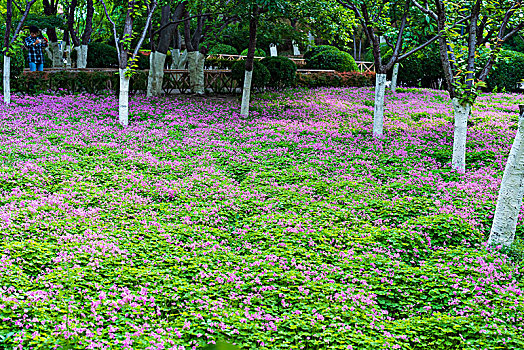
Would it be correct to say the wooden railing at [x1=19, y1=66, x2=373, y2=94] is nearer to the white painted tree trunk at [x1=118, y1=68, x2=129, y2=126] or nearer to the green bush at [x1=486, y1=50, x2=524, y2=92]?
the white painted tree trunk at [x1=118, y1=68, x2=129, y2=126]

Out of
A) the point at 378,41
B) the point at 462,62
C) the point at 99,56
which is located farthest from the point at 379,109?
the point at 99,56

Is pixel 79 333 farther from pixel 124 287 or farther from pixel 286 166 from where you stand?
pixel 286 166

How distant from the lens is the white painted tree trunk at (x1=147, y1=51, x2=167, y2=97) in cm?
2094

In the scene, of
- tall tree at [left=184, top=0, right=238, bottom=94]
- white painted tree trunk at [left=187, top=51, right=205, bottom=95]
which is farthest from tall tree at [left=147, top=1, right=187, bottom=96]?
white painted tree trunk at [left=187, top=51, right=205, bottom=95]

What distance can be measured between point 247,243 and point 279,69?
19.4m

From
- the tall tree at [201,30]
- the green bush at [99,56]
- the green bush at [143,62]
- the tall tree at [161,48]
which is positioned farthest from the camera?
the green bush at [143,62]

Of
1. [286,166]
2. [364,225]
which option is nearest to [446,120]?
[286,166]

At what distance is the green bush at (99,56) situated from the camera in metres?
32.8

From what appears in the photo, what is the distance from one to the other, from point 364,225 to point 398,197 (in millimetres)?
1762

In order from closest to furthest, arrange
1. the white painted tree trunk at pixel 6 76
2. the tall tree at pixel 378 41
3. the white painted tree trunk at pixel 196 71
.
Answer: the tall tree at pixel 378 41 → the white painted tree trunk at pixel 6 76 → the white painted tree trunk at pixel 196 71

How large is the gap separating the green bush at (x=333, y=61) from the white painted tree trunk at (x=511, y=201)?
24787 millimetres

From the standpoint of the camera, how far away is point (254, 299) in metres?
5.93

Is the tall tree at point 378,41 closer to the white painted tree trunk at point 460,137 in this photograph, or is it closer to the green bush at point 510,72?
the white painted tree trunk at point 460,137

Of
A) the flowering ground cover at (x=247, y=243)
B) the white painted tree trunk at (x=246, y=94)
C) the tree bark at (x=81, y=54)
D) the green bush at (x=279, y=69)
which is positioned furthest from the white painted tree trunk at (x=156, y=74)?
the tree bark at (x=81, y=54)
